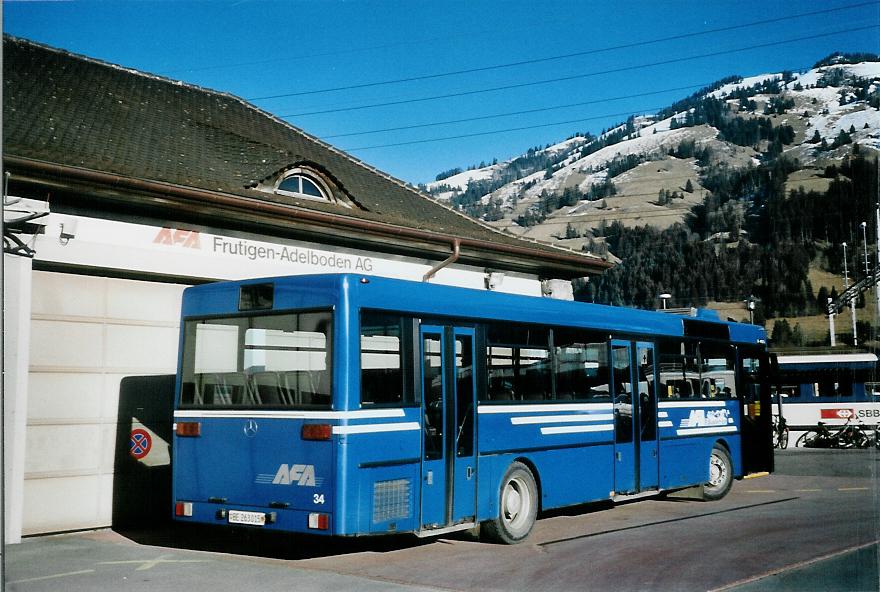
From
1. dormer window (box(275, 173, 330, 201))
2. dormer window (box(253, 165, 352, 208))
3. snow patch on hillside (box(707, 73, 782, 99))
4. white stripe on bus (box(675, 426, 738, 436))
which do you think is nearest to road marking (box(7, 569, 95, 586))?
dormer window (box(253, 165, 352, 208))

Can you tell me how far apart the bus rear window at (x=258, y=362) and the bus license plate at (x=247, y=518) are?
104 cm

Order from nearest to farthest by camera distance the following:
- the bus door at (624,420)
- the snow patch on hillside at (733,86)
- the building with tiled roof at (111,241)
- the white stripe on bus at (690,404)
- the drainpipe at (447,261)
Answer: the building with tiled roof at (111,241) → the bus door at (624,420) → the white stripe on bus at (690,404) → the drainpipe at (447,261) → the snow patch on hillside at (733,86)

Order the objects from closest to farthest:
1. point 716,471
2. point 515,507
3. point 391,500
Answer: point 391,500 < point 515,507 < point 716,471

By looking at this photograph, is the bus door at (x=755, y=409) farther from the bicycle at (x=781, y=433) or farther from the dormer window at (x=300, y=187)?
the bicycle at (x=781, y=433)

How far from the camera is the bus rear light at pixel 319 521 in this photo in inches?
A: 342

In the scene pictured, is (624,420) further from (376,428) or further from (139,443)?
(139,443)

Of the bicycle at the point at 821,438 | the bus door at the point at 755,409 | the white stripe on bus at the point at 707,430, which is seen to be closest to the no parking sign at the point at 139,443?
the white stripe on bus at the point at 707,430

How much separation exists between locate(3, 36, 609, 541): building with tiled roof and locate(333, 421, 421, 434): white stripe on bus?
4634 mm

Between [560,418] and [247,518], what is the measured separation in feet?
14.2

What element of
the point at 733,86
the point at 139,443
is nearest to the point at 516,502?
the point at 139,443

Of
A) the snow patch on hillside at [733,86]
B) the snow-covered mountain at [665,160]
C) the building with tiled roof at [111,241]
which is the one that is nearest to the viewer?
the building with tiled roof at [111,241]

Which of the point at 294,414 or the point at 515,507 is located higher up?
the point at 294,414

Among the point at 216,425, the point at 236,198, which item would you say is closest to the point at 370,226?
the point at 236,198

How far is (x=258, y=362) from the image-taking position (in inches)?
371
